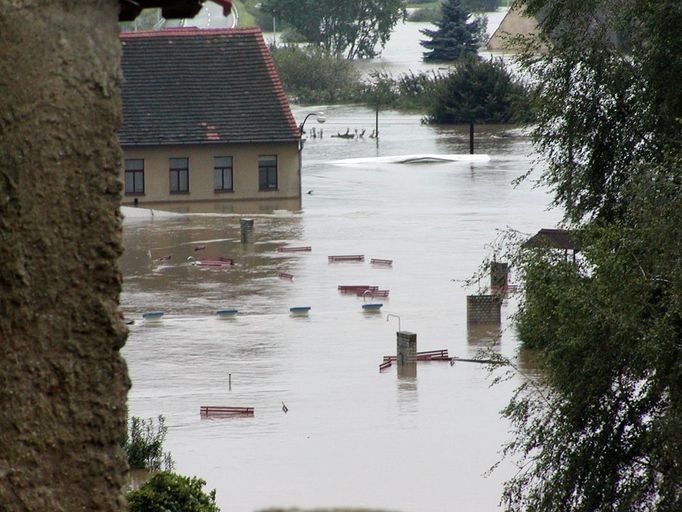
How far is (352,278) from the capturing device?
4000 cm

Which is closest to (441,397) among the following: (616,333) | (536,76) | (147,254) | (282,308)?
(536,76)

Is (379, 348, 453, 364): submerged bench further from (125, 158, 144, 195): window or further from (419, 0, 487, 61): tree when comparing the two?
(419, 0, 487, 61): tree

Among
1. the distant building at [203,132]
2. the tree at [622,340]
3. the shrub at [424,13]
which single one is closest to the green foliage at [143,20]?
the distant building at [203,132]

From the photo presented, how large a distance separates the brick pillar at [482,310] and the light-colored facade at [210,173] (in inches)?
904

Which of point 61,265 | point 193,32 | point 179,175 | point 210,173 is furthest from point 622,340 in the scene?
point 193,32

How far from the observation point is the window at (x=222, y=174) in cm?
5559

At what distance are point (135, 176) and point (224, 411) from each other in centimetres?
3027

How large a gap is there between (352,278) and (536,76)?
17705 mm

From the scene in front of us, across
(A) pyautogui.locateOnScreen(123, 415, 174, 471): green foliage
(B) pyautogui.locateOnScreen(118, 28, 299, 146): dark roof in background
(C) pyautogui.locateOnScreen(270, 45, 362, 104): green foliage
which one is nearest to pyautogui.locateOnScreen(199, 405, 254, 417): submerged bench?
(A) pyautogui.locateOnScreen(123, 415, 174, 471): green foliage

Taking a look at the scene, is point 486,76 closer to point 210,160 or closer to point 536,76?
point 210,160

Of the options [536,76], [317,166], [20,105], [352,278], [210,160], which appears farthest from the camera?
[317,166]

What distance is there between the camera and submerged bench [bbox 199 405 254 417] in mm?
25375

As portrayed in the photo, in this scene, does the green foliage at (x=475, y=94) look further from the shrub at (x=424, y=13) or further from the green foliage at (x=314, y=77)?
the shrub at (x=424, y=13)

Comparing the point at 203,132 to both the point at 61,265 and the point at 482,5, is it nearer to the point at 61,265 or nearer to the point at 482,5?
the point at 61,265
